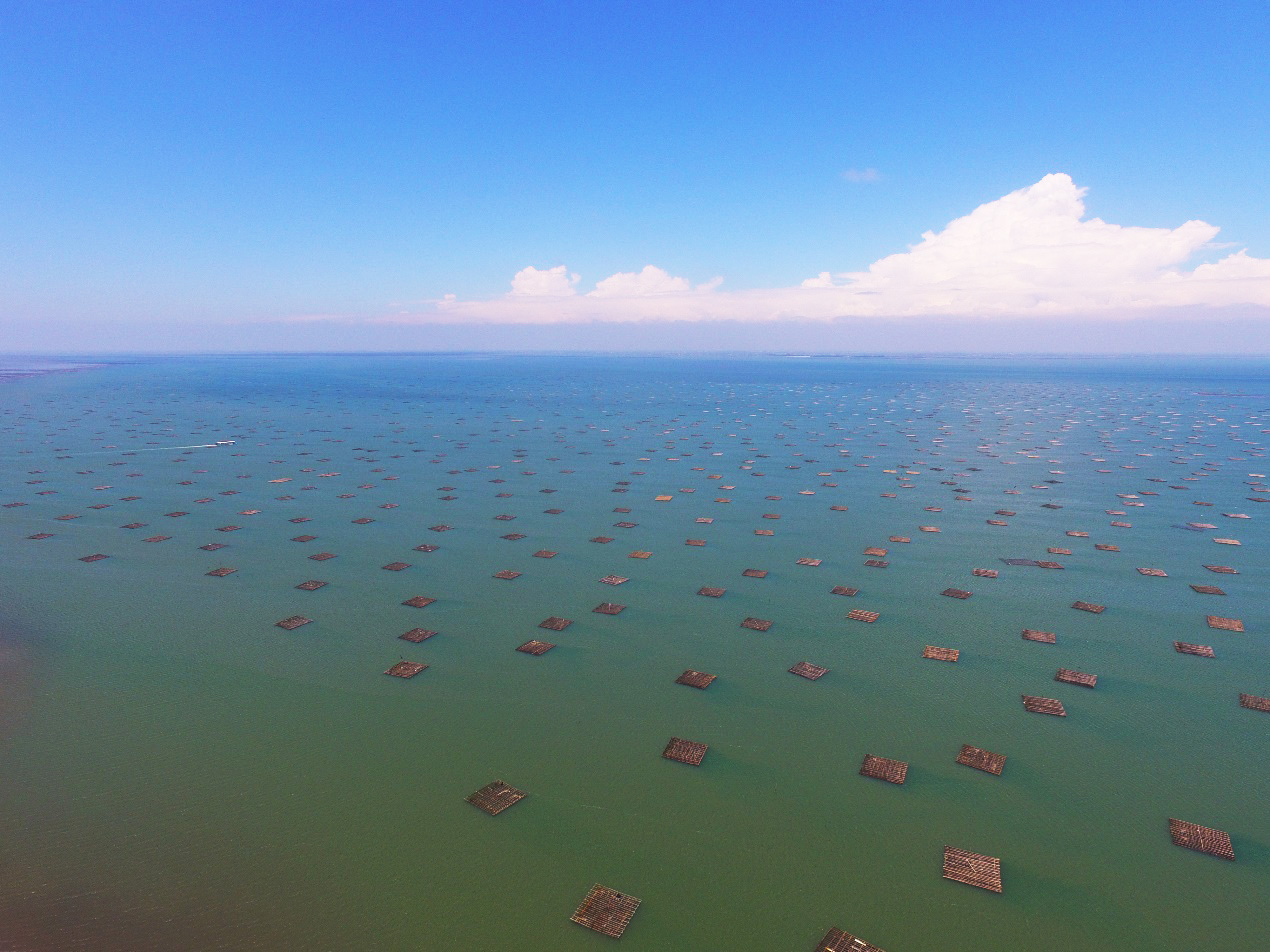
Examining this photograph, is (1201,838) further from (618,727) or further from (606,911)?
(618,727)

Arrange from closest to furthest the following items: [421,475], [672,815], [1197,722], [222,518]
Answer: [672,815] < [1197,722] < [222,518] < [421,475]

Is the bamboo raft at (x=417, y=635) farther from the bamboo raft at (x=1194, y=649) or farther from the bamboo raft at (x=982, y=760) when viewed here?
the bamboo raft at (x=1194, y=649)

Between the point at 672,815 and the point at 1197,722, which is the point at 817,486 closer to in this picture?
the point at 1197,722

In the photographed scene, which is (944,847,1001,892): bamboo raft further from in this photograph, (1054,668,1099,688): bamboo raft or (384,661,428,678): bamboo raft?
(384,661,428,678): bamboo raft

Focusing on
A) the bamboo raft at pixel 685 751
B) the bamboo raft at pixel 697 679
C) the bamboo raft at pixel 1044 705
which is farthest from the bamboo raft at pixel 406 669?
the bamboo raft at pixel 1044 705

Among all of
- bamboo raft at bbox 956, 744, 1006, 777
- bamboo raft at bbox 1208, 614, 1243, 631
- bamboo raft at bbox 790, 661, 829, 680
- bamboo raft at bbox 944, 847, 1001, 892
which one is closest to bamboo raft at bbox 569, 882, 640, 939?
bamboo raft at bbox 944, 847, 1001, 892

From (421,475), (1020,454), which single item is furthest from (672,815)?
(1020,454)
